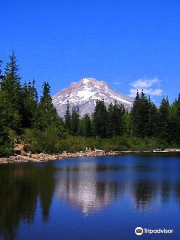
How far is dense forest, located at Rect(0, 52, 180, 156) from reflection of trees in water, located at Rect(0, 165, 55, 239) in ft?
83.8

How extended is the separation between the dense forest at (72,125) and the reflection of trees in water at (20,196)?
25537 mm

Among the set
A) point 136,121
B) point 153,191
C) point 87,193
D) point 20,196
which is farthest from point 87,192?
point 136,121

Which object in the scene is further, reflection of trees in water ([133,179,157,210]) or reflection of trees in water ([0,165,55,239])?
reflection of trees in water ([133,179,157,210])

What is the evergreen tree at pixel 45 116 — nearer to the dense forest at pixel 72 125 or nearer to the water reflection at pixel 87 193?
the dense forest at pixel 72 125

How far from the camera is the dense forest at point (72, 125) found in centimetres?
8344

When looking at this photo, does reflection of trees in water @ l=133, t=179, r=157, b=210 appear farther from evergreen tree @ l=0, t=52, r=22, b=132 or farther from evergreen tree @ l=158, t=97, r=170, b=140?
evergreen tree @ l=158, t=97, r=170, b=140

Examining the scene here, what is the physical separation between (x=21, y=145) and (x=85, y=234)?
6269cm

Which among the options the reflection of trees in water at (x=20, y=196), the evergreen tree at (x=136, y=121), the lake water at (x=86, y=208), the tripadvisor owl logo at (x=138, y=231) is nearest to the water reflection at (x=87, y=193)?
the lake water at (x=86, y=208)

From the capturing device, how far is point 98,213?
24.3 m

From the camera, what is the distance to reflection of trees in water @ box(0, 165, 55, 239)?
21734 millimetres

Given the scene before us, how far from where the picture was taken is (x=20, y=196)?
30.1 m

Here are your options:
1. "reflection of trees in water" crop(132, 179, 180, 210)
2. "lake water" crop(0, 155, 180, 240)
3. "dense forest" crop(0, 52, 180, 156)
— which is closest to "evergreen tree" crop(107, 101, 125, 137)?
"dense forest" crop(0, 52, 180, 156)

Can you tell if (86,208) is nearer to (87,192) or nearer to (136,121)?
(87,192)

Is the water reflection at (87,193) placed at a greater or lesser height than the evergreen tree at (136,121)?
lesser
